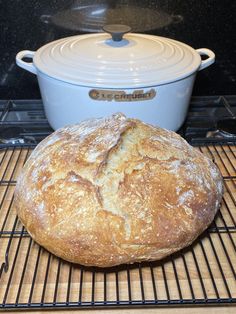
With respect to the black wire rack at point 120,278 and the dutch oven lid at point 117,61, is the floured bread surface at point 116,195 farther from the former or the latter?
the dutch oven lid at point 117,61

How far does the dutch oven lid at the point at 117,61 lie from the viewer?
2.87 feet

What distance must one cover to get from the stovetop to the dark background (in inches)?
4.5

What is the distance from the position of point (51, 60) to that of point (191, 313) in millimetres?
647


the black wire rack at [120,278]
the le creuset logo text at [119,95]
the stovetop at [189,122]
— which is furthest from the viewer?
the stovetop at [189,122]

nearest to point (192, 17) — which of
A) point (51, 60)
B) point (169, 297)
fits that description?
point (51, 60)

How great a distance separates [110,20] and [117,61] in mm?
341

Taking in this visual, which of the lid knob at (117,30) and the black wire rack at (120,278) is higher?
the lid knob at (117,30)

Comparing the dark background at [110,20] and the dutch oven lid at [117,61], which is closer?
the dutch oven lid at [117,61]

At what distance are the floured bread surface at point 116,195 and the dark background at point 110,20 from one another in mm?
536

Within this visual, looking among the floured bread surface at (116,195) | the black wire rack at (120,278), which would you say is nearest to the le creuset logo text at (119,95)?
the floured bread surface at (116,195)

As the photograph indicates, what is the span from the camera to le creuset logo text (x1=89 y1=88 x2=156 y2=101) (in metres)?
0.87

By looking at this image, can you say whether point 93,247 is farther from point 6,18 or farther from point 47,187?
point 6,18

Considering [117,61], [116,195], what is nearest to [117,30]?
[117,61]

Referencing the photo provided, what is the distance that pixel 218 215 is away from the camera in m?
0.81
